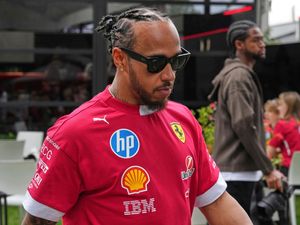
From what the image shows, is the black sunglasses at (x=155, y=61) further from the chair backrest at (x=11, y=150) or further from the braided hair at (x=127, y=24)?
the chair backrest at (x=11, y=150)

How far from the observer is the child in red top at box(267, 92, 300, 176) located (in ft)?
22.8

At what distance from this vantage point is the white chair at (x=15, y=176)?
19.7 feet

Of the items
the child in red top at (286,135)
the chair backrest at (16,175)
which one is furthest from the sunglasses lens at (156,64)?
the child in red top at (286,135)

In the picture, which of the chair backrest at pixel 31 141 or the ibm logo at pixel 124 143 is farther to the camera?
the chair backrest at pixel 31 141

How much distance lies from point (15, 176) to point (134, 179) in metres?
4.32

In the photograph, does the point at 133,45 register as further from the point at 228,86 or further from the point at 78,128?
the point at 228,86

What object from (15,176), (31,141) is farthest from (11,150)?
(15,176)

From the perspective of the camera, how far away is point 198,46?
39.5ft

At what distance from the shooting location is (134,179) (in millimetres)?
1891

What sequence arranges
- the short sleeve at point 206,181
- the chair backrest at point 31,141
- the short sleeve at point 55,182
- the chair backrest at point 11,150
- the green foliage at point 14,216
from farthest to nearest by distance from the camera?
the chair backrest at point 31,141 < the chair backrest at point 11,150 < the green foliage at point 14,216 < the short sleeve at point 206,181 < the short sleeve at point 55,182

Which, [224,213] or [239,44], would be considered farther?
[239,44]

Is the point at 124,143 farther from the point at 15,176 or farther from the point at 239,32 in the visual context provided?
the point at 15,176

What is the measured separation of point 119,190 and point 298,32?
29.3 meters

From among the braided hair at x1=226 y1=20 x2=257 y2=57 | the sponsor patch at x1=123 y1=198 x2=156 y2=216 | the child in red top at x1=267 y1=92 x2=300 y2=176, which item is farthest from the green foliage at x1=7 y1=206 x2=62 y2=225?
the sponsor patch at x1=123 y1=198 x2=156 y2=216
